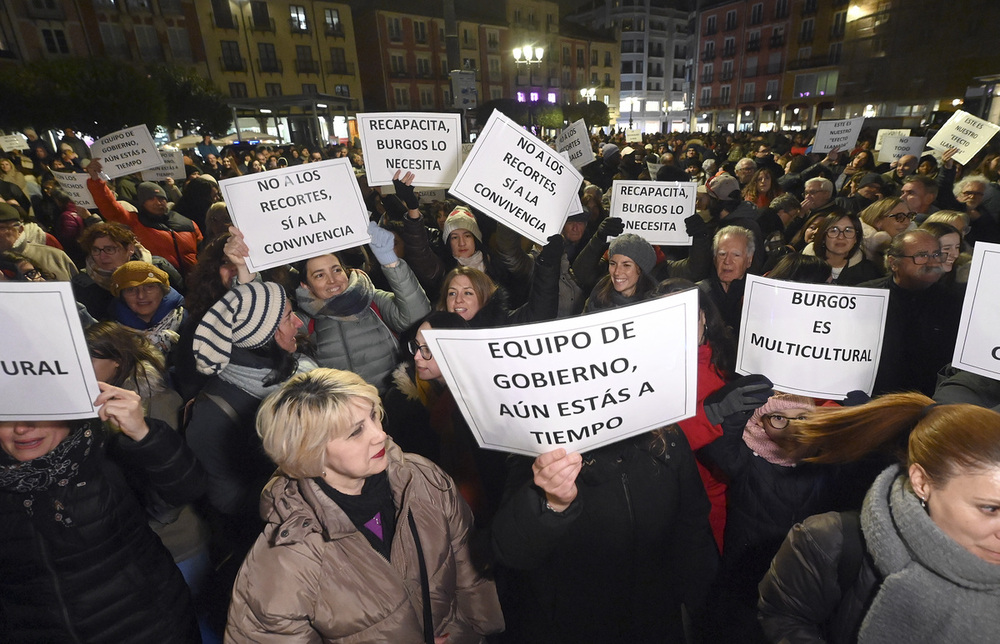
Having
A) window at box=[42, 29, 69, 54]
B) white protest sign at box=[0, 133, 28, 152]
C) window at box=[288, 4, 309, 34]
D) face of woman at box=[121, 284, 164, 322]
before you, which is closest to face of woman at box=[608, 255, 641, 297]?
face of woman at box=[121, 284, 164, 322]

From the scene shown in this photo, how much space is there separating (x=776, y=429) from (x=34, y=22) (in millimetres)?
49547

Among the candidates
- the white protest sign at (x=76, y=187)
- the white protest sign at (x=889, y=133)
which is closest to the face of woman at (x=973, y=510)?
the white protest sign at (x=76, y=187)

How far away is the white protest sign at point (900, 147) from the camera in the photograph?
7.79 m

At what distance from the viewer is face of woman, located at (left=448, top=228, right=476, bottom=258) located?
14.7 ft

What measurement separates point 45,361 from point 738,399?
2629mm

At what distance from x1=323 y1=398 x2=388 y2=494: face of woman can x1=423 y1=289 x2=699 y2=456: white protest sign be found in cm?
42

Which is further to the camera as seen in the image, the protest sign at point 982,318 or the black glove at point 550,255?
the black glove at point 550,255

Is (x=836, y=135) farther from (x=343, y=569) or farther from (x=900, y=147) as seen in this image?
(x=343, y=569)

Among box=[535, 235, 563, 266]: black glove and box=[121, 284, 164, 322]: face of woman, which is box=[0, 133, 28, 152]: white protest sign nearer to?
box=[121, 284, 164, 322]: face of woman

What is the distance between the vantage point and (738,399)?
2.24m

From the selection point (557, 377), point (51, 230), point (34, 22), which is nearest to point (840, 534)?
point (557, 377)

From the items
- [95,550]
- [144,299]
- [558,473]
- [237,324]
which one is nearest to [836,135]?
[558,473]

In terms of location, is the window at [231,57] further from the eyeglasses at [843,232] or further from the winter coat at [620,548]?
the winter coat at [620,548]

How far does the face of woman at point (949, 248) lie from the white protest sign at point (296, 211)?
373 cm
